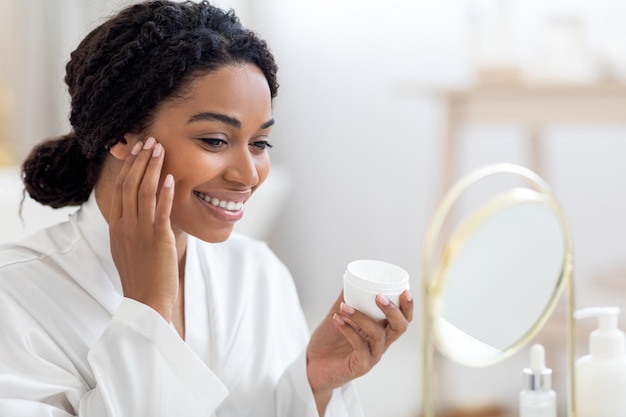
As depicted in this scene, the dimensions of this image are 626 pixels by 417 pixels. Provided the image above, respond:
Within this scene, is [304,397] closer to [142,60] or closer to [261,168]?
[261,168]

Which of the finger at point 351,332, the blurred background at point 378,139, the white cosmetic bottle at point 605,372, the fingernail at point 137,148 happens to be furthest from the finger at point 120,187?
the blurred background at point 378,139

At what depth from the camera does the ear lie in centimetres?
119

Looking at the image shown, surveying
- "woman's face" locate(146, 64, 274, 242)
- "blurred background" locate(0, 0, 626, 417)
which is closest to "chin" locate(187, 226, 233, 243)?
"woman's face" locate(146, 64, 274, 242)

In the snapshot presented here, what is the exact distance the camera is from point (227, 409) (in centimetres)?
132

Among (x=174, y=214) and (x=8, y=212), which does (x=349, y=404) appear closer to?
(x=174, y=214)

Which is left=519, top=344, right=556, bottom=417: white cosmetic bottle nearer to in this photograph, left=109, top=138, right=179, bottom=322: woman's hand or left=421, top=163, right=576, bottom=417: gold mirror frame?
left=421, top=163, right=576, bottom=417: gold mirror frame

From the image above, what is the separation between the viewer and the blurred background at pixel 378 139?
3072 mm

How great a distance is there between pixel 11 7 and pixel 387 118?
1500 millimetres

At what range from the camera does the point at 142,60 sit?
1153 mm

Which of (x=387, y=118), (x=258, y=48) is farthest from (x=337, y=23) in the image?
(x=258, y=48)

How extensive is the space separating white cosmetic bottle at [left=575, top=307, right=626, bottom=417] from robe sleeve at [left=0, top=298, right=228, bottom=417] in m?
0.45

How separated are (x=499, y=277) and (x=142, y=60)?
1.69 feet

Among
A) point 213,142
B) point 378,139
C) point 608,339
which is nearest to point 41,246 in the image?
point 213,142

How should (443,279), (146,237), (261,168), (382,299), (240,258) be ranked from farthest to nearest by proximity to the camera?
(240,258) → (261,168) → (146,237) → (382,299) → (443,279)
